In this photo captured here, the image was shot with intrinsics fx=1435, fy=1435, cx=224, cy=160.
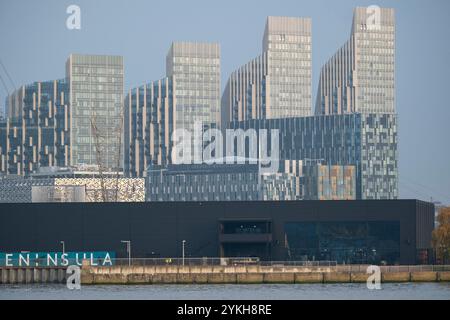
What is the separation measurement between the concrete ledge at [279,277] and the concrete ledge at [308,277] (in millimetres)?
516

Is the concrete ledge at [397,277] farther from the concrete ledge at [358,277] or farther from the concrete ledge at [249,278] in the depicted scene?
the concrete ledge at [249,278]

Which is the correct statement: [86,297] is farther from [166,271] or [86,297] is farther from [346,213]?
[346,213]

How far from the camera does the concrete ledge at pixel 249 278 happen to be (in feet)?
463

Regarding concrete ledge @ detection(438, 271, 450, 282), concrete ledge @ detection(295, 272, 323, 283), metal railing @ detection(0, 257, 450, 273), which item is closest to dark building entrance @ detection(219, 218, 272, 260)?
metal railing @ detection(0, 257, 450, 273)

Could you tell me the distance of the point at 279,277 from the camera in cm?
14200

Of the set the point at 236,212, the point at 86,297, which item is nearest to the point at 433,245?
the point at 236,212

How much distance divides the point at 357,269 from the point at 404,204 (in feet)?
64.3

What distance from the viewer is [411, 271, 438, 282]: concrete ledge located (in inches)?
5557

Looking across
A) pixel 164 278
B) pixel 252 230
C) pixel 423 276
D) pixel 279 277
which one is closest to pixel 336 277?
pixel 279 277

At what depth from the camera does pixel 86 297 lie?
377ft

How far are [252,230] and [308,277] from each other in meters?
25.1

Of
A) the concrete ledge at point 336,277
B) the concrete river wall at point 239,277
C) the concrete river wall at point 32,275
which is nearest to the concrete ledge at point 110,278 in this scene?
the concrete river wall at point 239,277

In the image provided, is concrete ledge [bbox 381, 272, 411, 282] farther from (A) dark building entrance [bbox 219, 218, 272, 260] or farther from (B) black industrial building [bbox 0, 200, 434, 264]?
(A) dark building entrance [bbox 219, 218, 272, 260]
